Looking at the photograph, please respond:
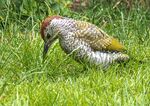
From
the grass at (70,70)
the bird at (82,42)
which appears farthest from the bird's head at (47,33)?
the grass at (70,70)

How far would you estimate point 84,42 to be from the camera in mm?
7500

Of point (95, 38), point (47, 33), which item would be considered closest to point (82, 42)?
point (95, 38)

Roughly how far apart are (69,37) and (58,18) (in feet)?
0.96

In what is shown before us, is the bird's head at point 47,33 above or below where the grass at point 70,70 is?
above

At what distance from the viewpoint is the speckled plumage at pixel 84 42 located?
744cm

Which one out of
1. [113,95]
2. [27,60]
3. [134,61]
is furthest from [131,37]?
[113,95]

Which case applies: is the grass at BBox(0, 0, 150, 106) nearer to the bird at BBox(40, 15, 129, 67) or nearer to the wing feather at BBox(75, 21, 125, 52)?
the bird at BBox(40, 15, 129, 67)

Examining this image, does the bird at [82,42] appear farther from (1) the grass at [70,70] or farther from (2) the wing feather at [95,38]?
(1) the grass at [70,70]

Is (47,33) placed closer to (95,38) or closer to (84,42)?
(84,42)

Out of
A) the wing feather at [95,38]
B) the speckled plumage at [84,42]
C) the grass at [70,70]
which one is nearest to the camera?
the grass at [70,70]

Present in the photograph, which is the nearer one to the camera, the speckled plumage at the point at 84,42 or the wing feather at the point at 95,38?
the speckled plumage at the point at 84,42

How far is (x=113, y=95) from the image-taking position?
6070 millimetres

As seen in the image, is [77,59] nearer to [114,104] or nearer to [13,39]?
[13,39]

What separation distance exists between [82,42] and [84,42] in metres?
0.03
